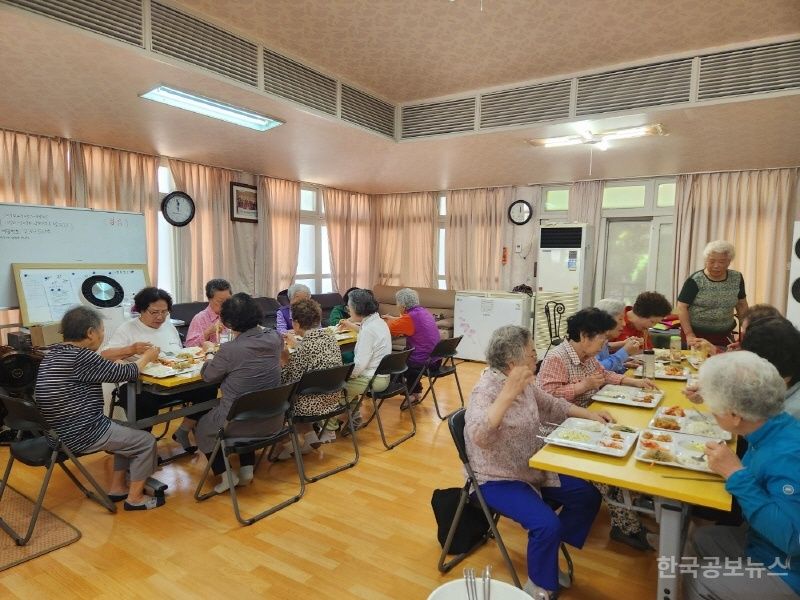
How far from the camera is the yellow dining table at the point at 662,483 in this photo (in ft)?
4.99

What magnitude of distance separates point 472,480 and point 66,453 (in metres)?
2.21

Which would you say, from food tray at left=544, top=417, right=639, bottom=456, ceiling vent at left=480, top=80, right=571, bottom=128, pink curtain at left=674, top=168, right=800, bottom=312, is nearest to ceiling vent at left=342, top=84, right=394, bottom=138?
ceiling vent at left=480, top=80, right=571, bottom=128

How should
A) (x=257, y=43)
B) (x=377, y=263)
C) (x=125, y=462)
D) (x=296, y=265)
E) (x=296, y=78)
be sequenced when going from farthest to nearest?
(x=377, y=263) → (x=296, y=265) → (x=296, y=78) → (x=257, y=43) → (x=125, y=462)

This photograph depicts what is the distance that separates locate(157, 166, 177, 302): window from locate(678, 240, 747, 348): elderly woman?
5.50m

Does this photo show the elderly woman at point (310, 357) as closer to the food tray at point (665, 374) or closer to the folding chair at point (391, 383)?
the folding chair at point (391, 383)

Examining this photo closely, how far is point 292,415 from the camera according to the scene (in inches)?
127

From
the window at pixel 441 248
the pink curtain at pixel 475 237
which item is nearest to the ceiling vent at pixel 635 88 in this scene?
the pink curtain at pixel 475 237

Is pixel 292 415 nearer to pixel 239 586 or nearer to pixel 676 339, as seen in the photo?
pixel 239 586

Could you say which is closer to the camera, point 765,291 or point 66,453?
point 66,453

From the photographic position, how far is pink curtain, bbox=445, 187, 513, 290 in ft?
25.4

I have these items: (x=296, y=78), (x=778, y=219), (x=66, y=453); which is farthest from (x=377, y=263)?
(x=66, y=453)

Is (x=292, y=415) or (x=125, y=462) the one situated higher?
(x=292, y=415)

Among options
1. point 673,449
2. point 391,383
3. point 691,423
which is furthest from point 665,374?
point 391,383

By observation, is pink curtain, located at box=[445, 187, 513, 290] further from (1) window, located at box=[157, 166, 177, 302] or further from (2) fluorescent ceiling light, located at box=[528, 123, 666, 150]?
(1) window, located at box=[157, 166, 177, 302]
